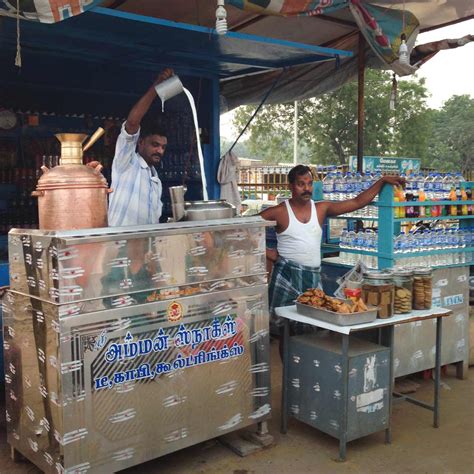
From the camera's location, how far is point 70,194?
2715 mm

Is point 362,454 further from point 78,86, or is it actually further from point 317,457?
point 78,86

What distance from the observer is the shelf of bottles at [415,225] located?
4208 mm

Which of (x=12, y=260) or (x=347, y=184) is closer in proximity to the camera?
(x=12, y=260)

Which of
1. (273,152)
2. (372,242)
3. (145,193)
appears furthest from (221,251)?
(273,152)

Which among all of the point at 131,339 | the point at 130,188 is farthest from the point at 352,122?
the point at 131,339

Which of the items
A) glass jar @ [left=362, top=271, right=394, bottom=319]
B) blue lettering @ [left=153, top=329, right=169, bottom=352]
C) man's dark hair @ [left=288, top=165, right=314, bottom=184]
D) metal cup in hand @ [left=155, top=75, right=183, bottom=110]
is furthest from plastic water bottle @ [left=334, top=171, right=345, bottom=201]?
blue lettering @ [left=153, top=329, right=169, bottom=352]

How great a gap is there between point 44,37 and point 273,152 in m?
25.0

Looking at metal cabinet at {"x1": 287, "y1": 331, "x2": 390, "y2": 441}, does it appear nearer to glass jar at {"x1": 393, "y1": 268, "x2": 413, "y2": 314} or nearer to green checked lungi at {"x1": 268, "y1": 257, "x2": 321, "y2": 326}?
glass jar at {"x1": 393, "y1": 268, "x2": 413, "y2": 314}

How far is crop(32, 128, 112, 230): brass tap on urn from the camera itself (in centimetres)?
271

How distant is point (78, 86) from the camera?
6062 mm

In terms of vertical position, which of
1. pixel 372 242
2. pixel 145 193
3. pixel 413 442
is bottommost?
pixel 413 442

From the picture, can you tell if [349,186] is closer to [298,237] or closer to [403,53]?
[298,237]

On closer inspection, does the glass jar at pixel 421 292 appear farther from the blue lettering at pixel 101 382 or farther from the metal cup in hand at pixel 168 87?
the blue lettering at pixel 101 382

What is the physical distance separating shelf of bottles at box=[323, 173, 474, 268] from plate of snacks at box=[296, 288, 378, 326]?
988mm
